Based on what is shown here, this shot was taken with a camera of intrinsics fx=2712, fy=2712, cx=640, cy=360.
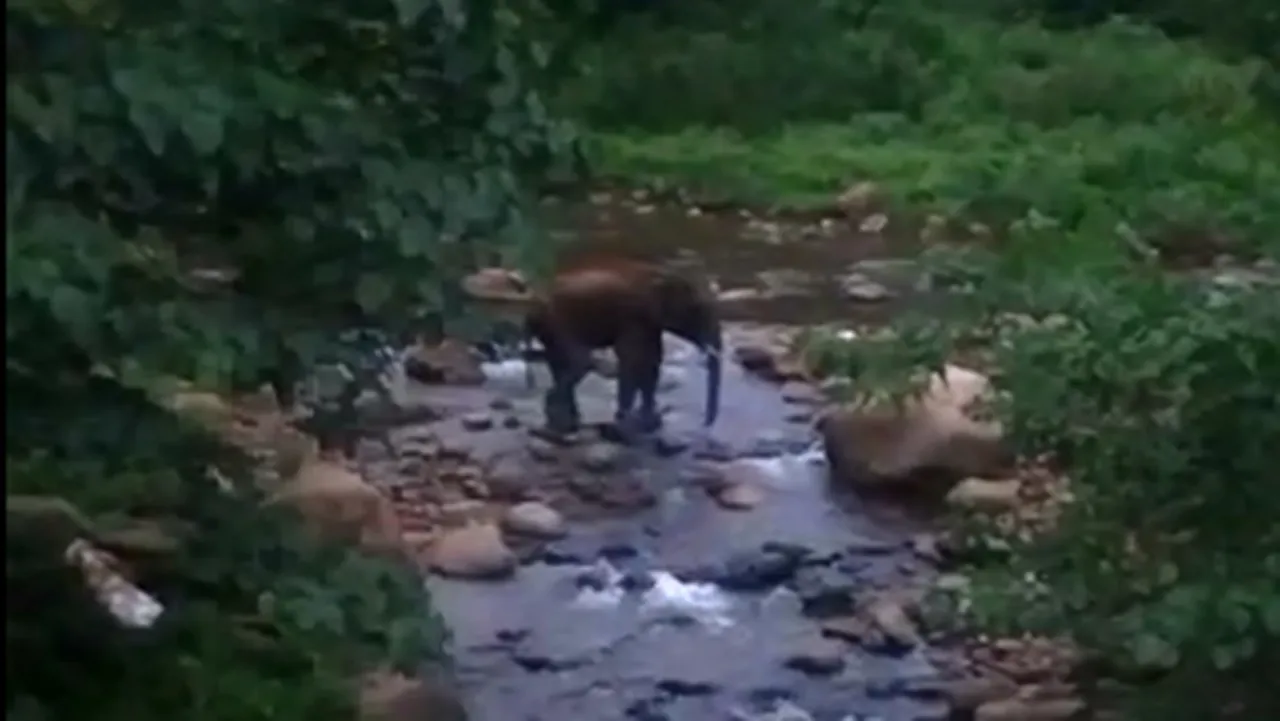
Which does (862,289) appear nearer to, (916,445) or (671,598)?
(916,445)

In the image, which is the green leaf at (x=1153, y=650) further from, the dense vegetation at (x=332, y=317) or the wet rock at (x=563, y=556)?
the wet rock at (x=563, y=556)

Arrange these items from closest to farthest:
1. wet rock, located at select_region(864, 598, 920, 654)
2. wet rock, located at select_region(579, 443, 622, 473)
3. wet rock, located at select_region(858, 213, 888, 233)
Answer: wet rock, located at select_region(864, 598, 920, 654) → wet rock, located at select_region(579, 443, 622, 473) → wet rock, located at select_region(858, 213, 888, 233)

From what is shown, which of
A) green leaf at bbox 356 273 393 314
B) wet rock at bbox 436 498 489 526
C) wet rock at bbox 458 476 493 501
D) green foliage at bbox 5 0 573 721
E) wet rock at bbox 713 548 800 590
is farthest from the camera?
wet rock at bbox 458 476 493 501

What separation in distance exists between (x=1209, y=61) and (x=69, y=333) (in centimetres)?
137

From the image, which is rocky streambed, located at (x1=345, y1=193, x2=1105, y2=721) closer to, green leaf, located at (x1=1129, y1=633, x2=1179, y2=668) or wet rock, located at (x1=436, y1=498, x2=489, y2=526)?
wet rock, located at (x1=436, y1=498, x2=489, y2=526)

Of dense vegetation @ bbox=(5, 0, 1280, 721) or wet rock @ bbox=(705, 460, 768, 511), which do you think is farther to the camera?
wet rock @ bbox=(705, 460, 768, 511)

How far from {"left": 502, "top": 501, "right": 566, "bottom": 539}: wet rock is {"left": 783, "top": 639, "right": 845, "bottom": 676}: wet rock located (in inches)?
16.8

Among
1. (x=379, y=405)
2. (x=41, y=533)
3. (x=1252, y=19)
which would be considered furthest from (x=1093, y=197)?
(x=41, y=533)

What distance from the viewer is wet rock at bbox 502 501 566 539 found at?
2.93m

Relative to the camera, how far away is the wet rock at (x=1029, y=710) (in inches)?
88.3

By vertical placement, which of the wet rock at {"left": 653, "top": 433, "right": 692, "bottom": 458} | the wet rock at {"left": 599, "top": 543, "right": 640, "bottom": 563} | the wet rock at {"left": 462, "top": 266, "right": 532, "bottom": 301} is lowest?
the wet rock at {"left": 653, "top": 433, "right": 692, "bottom": 458}

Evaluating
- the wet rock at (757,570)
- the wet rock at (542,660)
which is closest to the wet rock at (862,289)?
the wet rock at (757,570)

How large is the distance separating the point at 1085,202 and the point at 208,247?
5.12ft

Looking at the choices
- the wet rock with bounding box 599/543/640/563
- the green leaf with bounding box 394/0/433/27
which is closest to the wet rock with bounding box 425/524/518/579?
the wet rock with bounding box 599/543/640/563
